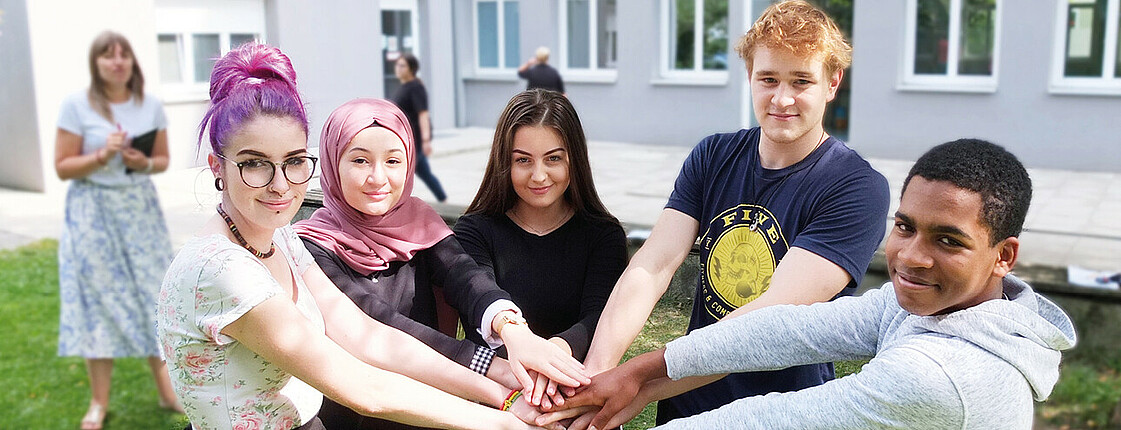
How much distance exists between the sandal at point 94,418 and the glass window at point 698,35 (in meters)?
11.2

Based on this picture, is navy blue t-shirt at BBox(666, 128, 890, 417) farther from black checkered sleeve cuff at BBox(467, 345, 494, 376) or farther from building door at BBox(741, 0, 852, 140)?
building door at BBox(741, 0, 852, 140)

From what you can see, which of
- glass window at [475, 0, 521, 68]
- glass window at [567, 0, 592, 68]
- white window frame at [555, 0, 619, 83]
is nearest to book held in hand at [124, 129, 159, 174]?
white window frame at [555, 0, 619, 83]

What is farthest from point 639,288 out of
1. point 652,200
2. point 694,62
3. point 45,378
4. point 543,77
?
point 694,62

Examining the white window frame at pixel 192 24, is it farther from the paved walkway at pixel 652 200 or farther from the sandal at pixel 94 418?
the sandal at pixel 94 418

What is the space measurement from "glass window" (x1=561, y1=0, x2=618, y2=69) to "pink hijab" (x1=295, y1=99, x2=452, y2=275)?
13.3 meters

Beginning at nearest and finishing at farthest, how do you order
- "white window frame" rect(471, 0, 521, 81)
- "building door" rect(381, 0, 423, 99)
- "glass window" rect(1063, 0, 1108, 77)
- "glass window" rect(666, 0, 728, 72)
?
1. "glass window" rect(1063, 0, 1108, 77)
2. "glass window" rect(666, 0, 728, 72)
3. "building door" rect(381, 0, 423, 99)
4. "white window frame" rect(471, 0, 521, 81)

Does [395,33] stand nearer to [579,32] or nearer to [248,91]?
[579,32]

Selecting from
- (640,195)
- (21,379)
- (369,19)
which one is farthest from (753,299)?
(640,195)

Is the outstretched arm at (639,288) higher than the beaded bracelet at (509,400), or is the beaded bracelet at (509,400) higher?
the outstretched arm at (639,288)

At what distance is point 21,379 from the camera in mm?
5316

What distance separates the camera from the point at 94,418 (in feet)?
14.8

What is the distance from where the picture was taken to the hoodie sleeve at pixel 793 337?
158cm

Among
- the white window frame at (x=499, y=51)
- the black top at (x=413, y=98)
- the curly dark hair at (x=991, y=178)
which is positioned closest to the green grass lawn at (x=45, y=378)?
the curly dark hair at (x=991, y=178)

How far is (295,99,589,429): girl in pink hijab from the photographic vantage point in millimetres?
2057
